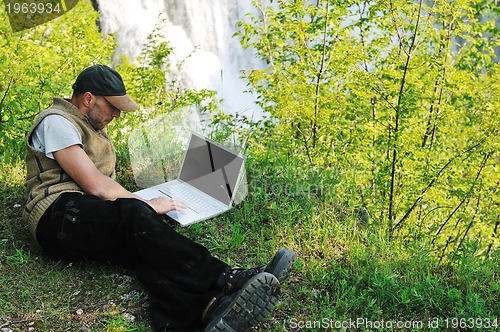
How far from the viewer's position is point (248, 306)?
3158 millimetres

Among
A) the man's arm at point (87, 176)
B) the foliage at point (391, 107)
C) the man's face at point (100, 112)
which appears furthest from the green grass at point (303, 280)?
the foliage at point (391, 107)

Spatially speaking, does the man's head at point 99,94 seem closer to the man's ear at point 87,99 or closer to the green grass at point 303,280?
the man's ear at point 87,99

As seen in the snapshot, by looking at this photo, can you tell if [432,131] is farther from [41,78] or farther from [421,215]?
[41,78]

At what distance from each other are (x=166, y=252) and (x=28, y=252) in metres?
1.21

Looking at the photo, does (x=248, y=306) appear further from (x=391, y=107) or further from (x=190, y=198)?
(x=391, y=107)

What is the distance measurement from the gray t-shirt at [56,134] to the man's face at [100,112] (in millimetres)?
187

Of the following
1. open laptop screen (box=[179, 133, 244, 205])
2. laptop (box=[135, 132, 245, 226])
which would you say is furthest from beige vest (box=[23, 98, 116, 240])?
open laptop screen (box=[179, 133, 244, 205])

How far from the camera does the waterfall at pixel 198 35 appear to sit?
14039 mm

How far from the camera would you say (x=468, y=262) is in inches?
165

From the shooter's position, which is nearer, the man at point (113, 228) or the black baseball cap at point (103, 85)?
the man at point (113, 228)

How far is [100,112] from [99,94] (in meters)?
0.12

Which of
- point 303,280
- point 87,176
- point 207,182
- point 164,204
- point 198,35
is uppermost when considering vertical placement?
point 87,176

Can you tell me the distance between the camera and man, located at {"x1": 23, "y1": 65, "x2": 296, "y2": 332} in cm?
334

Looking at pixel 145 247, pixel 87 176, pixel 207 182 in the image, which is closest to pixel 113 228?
pixel 145 247
